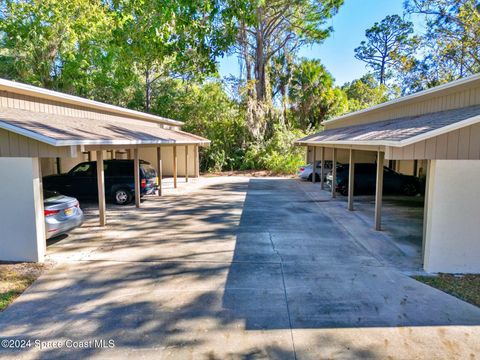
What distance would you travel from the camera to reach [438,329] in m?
4.66

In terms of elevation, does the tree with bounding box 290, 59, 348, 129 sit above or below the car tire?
above

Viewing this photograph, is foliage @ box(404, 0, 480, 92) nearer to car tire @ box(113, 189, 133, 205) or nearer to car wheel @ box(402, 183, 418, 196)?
car wheel @ box(402, 183, 418, 196)

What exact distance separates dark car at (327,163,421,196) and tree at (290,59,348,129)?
47.2 feet

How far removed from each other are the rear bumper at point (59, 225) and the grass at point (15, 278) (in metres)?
0.97

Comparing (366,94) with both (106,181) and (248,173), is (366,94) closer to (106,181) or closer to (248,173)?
(248,173)

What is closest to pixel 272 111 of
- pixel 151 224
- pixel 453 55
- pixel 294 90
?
pixel 294 90

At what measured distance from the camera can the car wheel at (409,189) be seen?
628 inches

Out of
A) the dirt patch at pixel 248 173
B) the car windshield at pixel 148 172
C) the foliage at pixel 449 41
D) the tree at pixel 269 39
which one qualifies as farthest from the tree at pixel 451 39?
the car windshield at pixel 148 172

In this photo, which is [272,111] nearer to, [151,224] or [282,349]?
[151,224]

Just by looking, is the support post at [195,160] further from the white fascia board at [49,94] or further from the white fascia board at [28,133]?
the white fascia board at [28,133]

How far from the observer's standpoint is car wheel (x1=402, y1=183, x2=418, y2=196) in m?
16.0

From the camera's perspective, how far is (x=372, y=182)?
621 inches

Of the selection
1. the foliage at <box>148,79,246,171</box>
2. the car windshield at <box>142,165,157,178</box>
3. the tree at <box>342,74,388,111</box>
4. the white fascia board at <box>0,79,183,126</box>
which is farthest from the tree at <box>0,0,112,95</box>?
the tree at <box>342,74,388,111</box>

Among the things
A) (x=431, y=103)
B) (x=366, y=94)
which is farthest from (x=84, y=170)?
(x=366, y=94)
